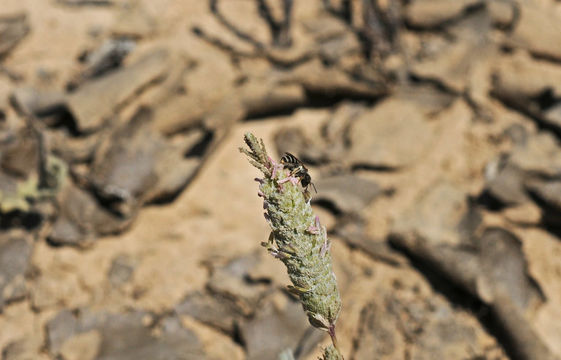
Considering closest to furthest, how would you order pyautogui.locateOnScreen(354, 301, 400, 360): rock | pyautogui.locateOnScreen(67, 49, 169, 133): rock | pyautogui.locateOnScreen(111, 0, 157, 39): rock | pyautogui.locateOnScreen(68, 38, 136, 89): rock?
1. pyautogui.locateOnScreen(354, 301, 400, 360): rock
2. pyautogui.locateOnScreen(67, 49, 169, 133): rock
3. pyautogui.locateOnScreen(68, 38, 136, 89): rock
4. pyautogui.locateOnScreen(111, 0, 157, 39): rock

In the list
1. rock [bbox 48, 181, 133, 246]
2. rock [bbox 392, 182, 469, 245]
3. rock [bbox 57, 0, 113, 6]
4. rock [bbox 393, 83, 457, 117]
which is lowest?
rock [bbox 392, 182, 469, 245]

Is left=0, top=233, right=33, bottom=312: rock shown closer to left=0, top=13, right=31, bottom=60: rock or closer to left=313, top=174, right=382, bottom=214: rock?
left=313, top=174, right=382, bottom=214: rock

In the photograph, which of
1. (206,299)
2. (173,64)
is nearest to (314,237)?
(206,299)

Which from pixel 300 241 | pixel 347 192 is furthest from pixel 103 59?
pixel 300 241

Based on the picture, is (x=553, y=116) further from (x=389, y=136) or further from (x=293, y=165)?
(x=293, y=165)

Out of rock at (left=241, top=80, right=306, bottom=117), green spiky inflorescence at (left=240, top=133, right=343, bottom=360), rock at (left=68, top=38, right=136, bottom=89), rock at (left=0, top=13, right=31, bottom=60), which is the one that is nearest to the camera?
green spiky inflorescence at (left=240, top=133, right=343, bottom=360)

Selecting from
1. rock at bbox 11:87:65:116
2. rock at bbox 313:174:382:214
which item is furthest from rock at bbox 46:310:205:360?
rock at bbox 11:87:65:116

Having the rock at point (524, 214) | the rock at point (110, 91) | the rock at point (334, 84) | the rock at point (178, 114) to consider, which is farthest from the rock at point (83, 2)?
the rock at point (524, 214)
